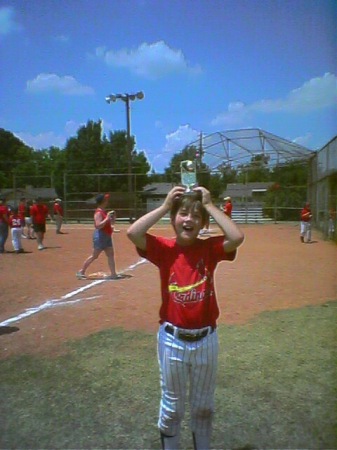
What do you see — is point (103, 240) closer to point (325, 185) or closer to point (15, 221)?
point (15, 221)

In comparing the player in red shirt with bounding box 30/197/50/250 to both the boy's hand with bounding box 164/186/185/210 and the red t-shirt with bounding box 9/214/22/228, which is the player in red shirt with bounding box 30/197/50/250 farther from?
the boy's hand with bounding box 164/186/185/210

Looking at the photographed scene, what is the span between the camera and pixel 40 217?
5.73 metres

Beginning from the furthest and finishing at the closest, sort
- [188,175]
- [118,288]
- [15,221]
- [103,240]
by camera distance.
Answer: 1. [15,221]
2. [103,240]
3. [118,288]
4. [188,175]

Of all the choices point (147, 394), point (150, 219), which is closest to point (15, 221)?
point (147, 394)

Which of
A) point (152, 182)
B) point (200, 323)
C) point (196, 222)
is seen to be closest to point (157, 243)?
point (196, 222)

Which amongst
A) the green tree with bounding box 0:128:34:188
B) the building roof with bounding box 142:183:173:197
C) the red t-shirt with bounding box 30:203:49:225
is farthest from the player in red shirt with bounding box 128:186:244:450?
the red t-shirt with bounding box 30:203:49:225

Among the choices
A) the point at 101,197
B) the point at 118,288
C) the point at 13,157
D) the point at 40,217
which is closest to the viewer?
the point at 13,157

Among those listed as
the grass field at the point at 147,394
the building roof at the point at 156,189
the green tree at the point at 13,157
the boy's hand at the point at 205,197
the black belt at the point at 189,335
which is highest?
Answer: the green tree at the point at 13,157

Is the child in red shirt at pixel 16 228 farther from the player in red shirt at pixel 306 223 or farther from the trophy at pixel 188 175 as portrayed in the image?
the trophy at pixel 188 175

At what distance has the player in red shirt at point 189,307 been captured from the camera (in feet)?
5.51

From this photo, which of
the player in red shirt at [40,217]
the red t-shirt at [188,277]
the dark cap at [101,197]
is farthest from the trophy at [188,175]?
the player in red shirt at [40,217]

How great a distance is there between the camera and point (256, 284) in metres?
4.73

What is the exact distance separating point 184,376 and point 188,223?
0.55 metres

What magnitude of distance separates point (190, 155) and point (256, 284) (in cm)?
276
